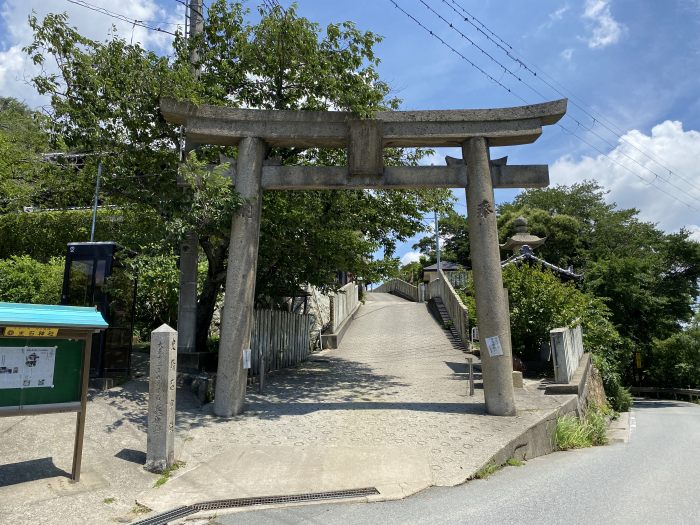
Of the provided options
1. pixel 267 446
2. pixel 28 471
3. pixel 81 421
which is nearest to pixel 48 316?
pixel 81 421

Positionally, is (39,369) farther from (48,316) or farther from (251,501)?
(251,501)

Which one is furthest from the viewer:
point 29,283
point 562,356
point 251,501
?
point 29,283

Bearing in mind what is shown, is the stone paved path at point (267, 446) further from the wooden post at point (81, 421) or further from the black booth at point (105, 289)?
the black booth at point (105, 289)

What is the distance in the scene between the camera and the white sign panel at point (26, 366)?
517cm

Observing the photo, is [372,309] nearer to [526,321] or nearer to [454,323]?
[454,323]

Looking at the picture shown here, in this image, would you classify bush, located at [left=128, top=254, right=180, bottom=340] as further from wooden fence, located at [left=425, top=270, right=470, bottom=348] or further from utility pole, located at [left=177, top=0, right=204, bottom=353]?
wooden fence, located at [left=425, top=270, right=470, bottom=348]

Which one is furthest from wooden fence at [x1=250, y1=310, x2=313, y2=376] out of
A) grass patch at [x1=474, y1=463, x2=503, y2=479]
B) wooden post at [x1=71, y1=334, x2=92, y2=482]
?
grass patch at [x1=474, y1=463, x2=503, y2=479]

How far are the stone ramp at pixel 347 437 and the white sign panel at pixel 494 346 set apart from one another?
1059 mm

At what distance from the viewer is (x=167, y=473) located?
580cm

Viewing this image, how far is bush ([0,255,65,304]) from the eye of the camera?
Answer: 13.0 m

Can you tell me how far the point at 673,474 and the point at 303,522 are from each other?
526 centimetres

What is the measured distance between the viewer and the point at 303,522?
464cm

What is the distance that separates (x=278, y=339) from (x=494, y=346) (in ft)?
21.5

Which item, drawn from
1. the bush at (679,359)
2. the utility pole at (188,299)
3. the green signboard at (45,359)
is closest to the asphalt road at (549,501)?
the green signboard at (45,359)
